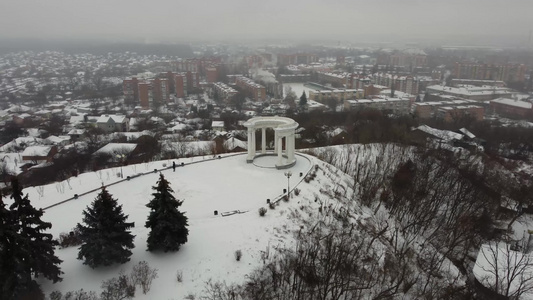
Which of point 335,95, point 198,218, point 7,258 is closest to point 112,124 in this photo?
point 198,218

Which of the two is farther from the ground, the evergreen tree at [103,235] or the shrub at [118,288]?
the evergreen tree at [103,235]

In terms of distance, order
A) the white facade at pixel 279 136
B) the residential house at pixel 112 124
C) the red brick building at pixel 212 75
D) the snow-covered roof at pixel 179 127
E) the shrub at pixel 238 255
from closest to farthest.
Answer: the shrub at pixel 238 255 → the white facade at pixel 279 136 → the snow-covered roof at pixel 179 127 → the residential house at pixel 112 124 → the red brick building at pixel 212 75

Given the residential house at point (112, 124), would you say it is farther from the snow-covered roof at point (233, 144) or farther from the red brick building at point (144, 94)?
the snow-covered roof at point (233, 144)

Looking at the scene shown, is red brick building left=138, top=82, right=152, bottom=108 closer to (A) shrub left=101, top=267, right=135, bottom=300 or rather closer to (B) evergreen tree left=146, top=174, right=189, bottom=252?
(B) evergreen tree left=146, top=174, right=189, bottom=252

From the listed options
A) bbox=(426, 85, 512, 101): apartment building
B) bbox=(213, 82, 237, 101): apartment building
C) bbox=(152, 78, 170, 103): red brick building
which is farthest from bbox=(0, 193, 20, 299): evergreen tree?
bbox=(426, 85, 512, 101): apartment building

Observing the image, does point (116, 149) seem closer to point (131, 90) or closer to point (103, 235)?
point (103, 235)

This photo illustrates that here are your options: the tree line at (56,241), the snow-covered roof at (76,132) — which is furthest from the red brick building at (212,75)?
the tree line at (56,241)
